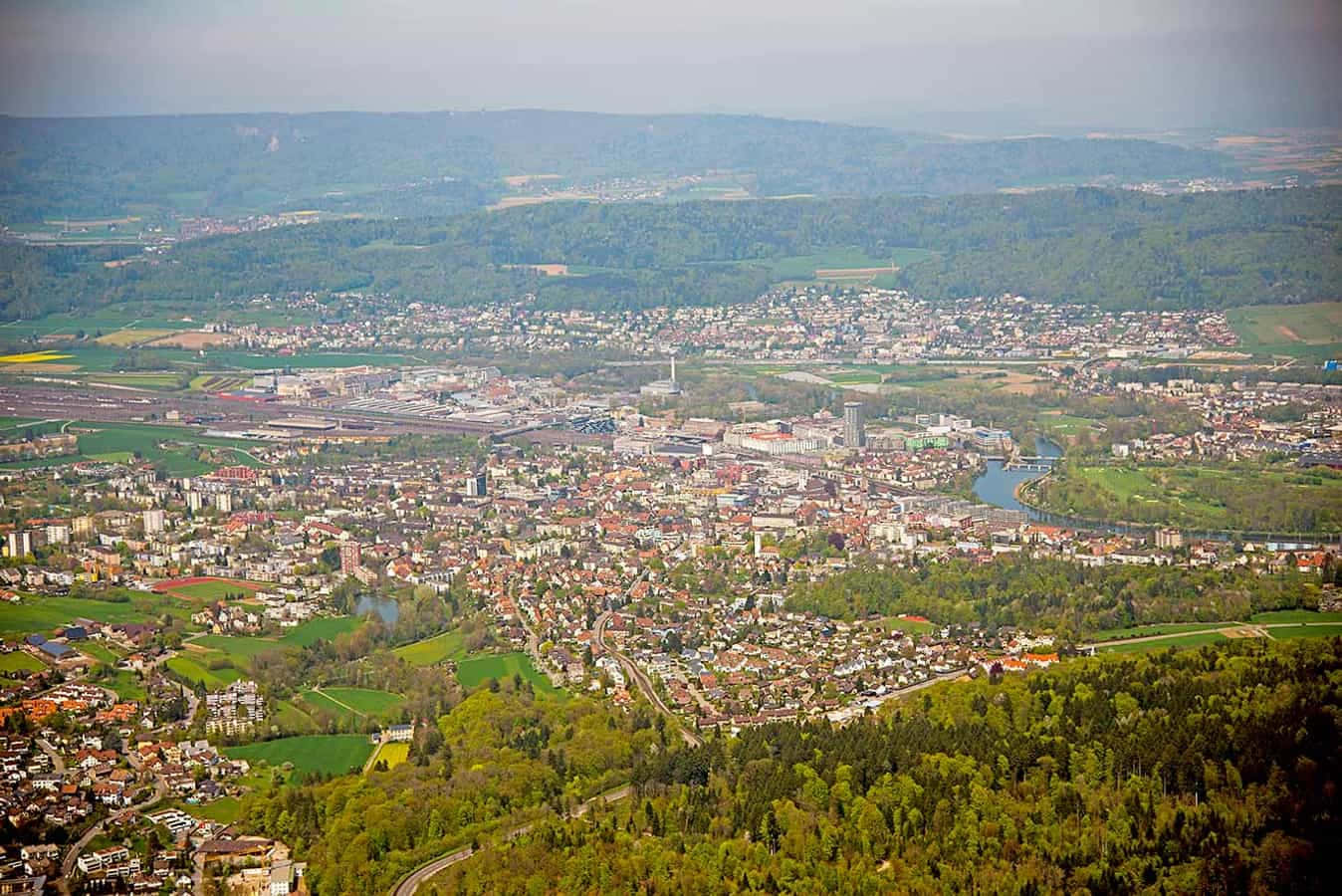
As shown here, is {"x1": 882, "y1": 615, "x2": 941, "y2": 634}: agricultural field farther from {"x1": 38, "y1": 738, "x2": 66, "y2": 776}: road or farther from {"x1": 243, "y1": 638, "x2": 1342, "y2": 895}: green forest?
{"x1": 38, "y1": 738, "x2": 66, "y2": 776}: road

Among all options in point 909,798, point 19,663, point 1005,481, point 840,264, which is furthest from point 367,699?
point 840,264

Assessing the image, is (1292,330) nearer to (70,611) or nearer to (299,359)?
(299,359)

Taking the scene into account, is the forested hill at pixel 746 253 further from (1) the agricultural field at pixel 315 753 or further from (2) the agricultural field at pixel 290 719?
(1) the agricultural field at pixel 315 753

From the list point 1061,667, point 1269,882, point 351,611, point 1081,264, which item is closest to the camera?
point 1269,882

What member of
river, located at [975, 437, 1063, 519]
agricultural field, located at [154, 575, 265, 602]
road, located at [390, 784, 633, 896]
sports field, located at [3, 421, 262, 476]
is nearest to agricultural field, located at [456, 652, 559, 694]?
road, located at [390, 784, 633, 896]

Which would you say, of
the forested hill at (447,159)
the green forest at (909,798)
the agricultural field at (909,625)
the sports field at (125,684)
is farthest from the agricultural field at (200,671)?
the forested hill at (447,159)

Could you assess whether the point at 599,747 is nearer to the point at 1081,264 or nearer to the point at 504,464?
the point at 504,464

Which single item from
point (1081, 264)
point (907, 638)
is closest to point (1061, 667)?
point (907, 638)
